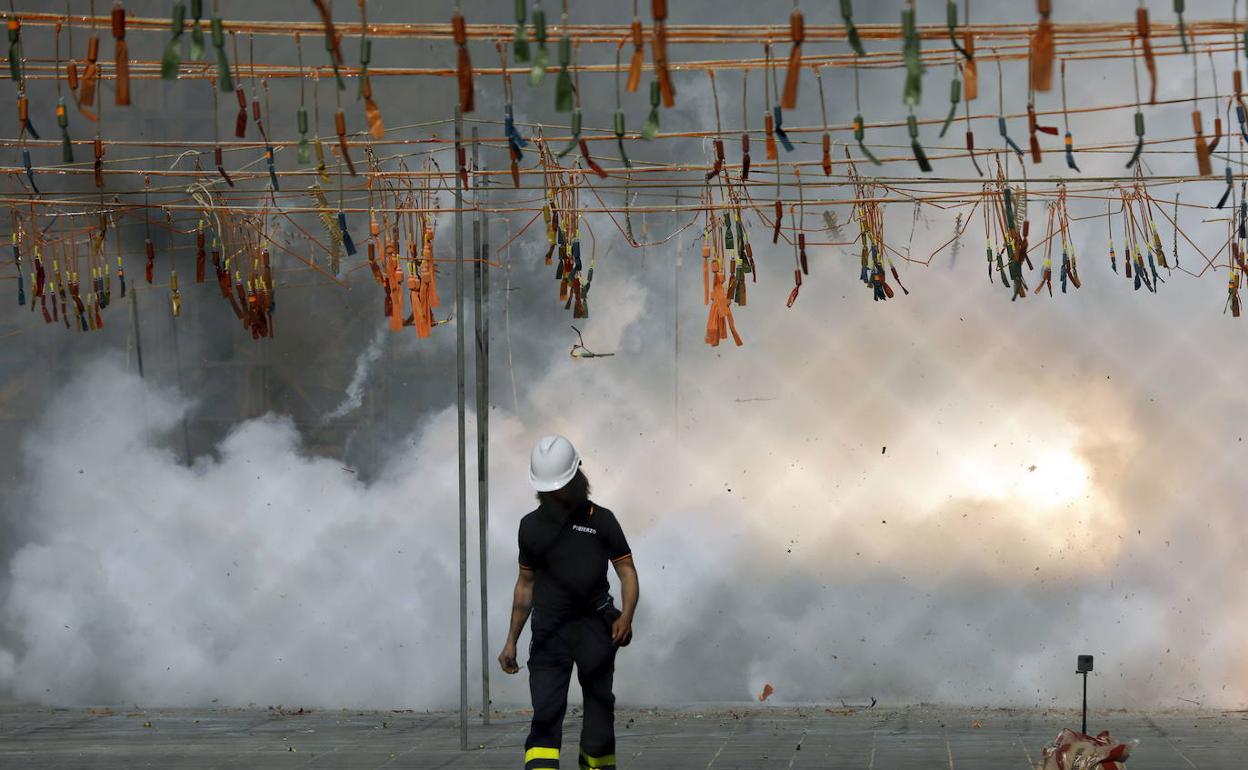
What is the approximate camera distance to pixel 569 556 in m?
5.90

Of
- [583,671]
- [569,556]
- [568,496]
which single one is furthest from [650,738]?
[568,496]

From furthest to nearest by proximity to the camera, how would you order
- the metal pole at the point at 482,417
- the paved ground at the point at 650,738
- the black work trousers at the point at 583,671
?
the metal pole at the point at 482,417 → the paved ground at the point at 650,738 → the black work trousers at the point at 583,671

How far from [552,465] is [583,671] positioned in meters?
0.75

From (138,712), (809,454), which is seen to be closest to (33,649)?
(138,712)

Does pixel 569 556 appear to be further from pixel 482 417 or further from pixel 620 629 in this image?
pixel 482 417

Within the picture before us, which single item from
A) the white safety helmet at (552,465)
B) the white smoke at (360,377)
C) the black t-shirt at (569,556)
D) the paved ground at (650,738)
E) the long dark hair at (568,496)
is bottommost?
Result: the paved ground at (650,738)

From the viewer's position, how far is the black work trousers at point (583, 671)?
5840 millimetres

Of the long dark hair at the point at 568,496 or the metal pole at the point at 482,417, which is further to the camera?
the metal pole at the point at 482,417

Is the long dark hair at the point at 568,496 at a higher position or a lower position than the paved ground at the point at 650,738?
higher

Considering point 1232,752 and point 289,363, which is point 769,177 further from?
point 1232,752

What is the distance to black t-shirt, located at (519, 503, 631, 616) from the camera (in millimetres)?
5887

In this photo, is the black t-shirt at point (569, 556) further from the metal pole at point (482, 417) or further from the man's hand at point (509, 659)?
the metal pole at point (482, 417)

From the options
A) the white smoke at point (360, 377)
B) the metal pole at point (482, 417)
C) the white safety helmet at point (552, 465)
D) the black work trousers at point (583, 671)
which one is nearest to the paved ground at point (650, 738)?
the metal pole at point (482, 417)

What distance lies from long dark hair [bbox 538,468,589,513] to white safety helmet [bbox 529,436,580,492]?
0.09 ft
